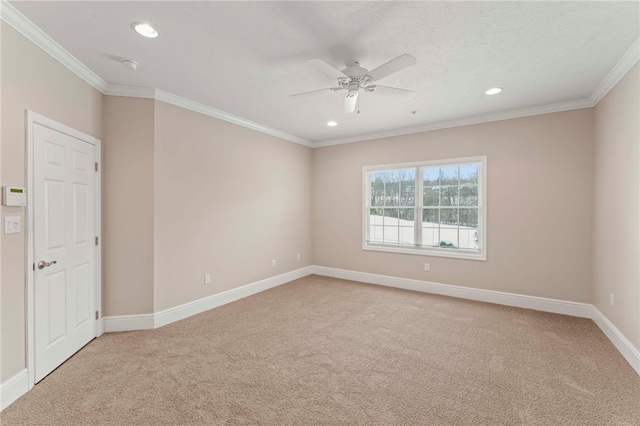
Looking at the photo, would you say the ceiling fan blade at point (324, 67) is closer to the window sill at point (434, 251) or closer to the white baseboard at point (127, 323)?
the white baseboard at point (127, 323)

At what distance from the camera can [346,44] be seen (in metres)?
2.43

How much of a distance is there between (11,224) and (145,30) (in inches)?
72.1

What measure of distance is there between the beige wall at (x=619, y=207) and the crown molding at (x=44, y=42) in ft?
16.8

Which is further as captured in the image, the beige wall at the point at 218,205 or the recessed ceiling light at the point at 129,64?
the beige wall at the point at 218,205

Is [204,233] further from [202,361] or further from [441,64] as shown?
[441,64]

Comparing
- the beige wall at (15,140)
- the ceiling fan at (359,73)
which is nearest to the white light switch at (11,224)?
the beige wall at (15,140)

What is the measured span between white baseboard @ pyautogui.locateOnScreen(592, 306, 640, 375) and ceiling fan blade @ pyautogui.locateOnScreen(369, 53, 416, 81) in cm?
323

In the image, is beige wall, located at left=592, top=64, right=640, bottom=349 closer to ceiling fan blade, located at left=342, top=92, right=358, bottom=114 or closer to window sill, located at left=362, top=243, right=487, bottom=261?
window sill, located at left=362, top=243, right=487, bottom=261

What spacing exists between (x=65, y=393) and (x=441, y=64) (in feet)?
14.3

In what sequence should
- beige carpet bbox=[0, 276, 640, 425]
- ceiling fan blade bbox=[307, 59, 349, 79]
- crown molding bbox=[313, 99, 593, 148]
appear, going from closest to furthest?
1. beige carpet bbox=[0, 276, 640, 425]
2. ceiling fan blade bbox=[307, 59, 349, 79]
3. crown molding bbox=[313, 99, 593, 148]

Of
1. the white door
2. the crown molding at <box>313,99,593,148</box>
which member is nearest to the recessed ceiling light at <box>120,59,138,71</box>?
the white door

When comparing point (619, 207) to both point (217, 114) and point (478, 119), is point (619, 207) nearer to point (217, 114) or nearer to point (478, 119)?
point (478, 119)

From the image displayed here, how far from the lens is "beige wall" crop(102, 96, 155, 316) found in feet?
10.7

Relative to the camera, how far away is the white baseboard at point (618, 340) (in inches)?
99.2
